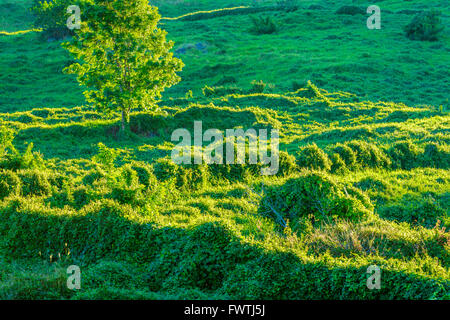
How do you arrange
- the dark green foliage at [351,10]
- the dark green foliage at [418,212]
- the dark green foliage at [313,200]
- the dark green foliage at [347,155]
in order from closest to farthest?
1. the dark green foliage at [313,200]
2. the dark green foliage at [418,212]
3. the dark green foliage at [347,155]
4. the dark green foliage at [351,10]

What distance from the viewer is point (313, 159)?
15141mm

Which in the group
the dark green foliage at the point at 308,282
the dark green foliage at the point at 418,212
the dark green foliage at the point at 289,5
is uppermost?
the dark green foliage at the point at 289,5

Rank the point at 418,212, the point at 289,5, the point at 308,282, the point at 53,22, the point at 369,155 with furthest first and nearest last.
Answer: the point at 289,5 < the point at 53,22 < the point at 369,155 < the point at 418,212 < the point at 308,282

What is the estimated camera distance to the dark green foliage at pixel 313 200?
33.6 feet

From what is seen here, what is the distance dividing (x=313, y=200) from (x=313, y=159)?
4.81m

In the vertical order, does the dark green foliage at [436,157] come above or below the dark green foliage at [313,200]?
below

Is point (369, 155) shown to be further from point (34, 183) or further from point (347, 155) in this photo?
point (34, 183)

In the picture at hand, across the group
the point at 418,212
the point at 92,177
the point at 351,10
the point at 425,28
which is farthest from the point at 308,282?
the point at 351,10

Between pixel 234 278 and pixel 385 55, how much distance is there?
115 ft

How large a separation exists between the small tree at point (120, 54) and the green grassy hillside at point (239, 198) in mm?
2027

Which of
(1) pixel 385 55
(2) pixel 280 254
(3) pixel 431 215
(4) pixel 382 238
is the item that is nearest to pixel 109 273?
(2) pixel 280 254

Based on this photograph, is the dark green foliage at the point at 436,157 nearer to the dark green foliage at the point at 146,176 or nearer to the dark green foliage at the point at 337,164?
the dark green foliage at the point at 337,164

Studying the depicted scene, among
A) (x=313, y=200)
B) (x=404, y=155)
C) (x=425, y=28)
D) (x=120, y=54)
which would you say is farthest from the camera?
(x=425, y=28)

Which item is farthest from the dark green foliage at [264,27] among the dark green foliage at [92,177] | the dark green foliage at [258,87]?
the dark green foliage at [92,177]
